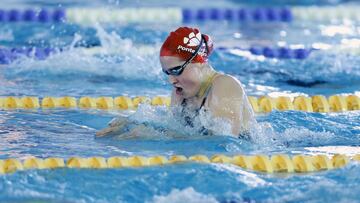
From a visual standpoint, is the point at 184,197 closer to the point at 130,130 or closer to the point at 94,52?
the point at 130,130

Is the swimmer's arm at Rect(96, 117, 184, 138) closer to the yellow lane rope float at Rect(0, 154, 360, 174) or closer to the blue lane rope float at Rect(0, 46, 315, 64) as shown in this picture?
the yellow lane rope float at Rect(0, 154, 360, 174)

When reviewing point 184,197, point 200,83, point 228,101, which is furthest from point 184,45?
point 184,197

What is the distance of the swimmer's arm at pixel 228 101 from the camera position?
4203mm

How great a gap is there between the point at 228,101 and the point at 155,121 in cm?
53

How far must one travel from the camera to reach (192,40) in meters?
4.27

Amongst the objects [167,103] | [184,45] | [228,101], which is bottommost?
[167,103]

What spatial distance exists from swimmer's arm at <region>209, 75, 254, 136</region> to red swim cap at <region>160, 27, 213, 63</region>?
0.15 m

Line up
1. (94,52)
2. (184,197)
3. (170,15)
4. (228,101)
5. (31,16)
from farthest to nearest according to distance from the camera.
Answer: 1. (170,15)
2. (31,16)
3. (94,52)
4. (228,101)
5. (184,197)

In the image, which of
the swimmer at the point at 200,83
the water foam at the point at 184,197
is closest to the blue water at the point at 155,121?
the water foam at the point at 184,197

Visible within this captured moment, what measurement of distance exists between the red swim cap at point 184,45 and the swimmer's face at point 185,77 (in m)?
0.03

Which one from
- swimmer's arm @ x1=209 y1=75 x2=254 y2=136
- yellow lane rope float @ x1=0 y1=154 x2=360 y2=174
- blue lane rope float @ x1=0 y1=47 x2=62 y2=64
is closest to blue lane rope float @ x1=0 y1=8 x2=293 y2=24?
blue lane rope float @ x1=0 y1=47 x2=62 y2=64

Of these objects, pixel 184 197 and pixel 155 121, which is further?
pixel 155 121

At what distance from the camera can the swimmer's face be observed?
4.21m

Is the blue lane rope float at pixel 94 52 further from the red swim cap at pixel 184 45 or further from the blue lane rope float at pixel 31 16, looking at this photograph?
the red swim cap at pixel 184 45
